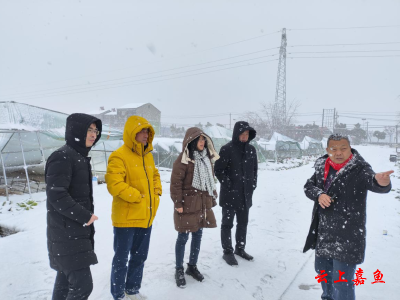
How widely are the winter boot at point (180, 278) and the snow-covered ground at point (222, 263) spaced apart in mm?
74

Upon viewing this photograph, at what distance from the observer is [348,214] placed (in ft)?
7.65

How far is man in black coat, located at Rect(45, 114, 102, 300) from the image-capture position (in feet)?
6.43

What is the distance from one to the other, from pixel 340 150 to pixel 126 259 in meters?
2.30

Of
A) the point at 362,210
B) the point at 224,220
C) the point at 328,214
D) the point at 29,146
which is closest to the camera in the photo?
the point at 362,210

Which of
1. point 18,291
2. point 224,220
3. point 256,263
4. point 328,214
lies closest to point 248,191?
point 224,220

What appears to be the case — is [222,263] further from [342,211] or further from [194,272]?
[342,211]

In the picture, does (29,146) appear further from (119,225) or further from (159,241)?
(119,225)

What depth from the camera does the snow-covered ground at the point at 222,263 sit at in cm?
293

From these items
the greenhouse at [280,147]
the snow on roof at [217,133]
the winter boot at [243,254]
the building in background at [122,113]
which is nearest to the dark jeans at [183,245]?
the winter boot at [243,254]

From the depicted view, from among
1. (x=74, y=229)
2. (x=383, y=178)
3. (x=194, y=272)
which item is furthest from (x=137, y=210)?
(x=383, y=178)

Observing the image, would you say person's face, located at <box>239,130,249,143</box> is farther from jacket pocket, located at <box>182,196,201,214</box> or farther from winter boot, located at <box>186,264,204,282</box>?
winter boot, located at <box>186,264,204,282</box>

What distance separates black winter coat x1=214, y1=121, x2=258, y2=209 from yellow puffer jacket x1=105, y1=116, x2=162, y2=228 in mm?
1147

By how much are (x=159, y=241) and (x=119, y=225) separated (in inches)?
78.4

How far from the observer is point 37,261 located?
3.62 meters
